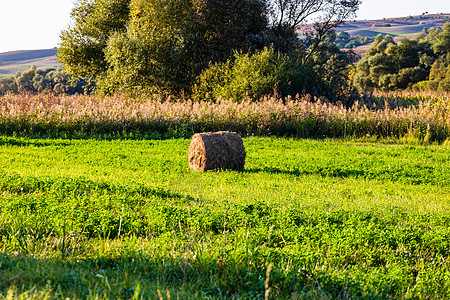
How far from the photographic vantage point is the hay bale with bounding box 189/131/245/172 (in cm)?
1047

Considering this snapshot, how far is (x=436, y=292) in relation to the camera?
3992mm

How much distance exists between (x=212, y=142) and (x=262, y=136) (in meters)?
7.32

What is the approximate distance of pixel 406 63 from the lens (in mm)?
54312

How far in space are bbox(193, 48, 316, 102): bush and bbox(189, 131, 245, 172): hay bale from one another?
1014cm

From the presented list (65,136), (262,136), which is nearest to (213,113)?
(262,136)

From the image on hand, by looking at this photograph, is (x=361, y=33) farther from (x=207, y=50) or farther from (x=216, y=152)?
(x=216, y=152)

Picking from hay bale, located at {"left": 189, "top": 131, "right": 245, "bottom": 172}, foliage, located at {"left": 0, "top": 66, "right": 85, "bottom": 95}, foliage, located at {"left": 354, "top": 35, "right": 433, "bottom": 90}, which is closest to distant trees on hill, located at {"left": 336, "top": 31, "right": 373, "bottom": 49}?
foliage, located at {"left": 354, "top": 35, "right": 433, "bottom": 90}

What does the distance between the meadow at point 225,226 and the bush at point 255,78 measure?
846 cm

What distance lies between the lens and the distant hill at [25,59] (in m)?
117

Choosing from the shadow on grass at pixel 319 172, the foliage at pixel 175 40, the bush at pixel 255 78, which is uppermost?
the foliage at pixel 175 40

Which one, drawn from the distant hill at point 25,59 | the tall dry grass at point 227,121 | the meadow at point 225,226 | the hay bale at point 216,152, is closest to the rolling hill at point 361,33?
the distant hill at point 25,59

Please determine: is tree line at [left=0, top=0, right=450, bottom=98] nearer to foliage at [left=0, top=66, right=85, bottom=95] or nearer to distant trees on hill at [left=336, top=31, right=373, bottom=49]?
foliage at [left=0, top=66, right=85, bottom=95]

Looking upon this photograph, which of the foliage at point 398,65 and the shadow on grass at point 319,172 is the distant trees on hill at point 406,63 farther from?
the shadow on grass at point 319,172

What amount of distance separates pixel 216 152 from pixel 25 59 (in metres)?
143
